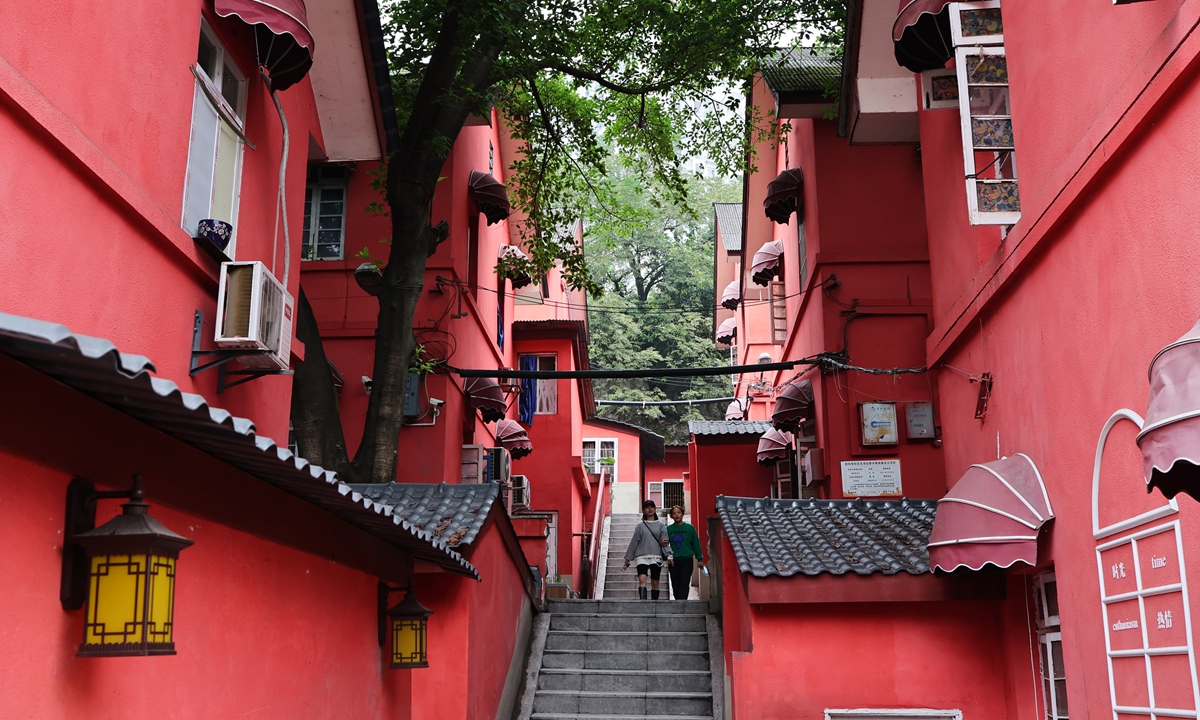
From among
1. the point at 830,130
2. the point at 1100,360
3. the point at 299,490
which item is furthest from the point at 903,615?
the point at 830,130

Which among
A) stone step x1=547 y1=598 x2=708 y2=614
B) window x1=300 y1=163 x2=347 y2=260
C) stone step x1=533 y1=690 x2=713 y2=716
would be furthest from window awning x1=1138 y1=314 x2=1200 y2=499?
window x1=300 y1=163 x2=347 y2=260

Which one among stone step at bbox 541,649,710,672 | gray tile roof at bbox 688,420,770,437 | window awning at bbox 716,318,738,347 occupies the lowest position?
stone step at bbox 541,649,710,672

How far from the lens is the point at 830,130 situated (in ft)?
52.1

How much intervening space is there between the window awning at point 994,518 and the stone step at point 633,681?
4.69m

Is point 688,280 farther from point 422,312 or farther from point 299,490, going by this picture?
point 299,490

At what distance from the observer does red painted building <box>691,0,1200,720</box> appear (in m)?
5.63

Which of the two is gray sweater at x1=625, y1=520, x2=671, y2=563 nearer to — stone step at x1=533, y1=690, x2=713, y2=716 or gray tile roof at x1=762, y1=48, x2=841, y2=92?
stone step at x1=533, y1=690, x2=713, y2=716

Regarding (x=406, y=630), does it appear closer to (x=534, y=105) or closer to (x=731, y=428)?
(x=534, y=105)

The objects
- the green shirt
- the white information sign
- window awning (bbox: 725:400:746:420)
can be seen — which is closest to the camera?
the white information sign

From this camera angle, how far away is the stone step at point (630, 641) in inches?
514

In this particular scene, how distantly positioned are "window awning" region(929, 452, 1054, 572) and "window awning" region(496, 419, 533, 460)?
12.0 metres

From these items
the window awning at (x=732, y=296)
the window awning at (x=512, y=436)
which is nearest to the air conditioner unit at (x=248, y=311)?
the window awning at (x=512, y=436)

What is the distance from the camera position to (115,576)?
4.06m

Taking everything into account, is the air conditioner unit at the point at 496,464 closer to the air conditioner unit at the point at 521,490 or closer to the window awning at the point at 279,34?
the air conditioner unit at the point at 521,490
